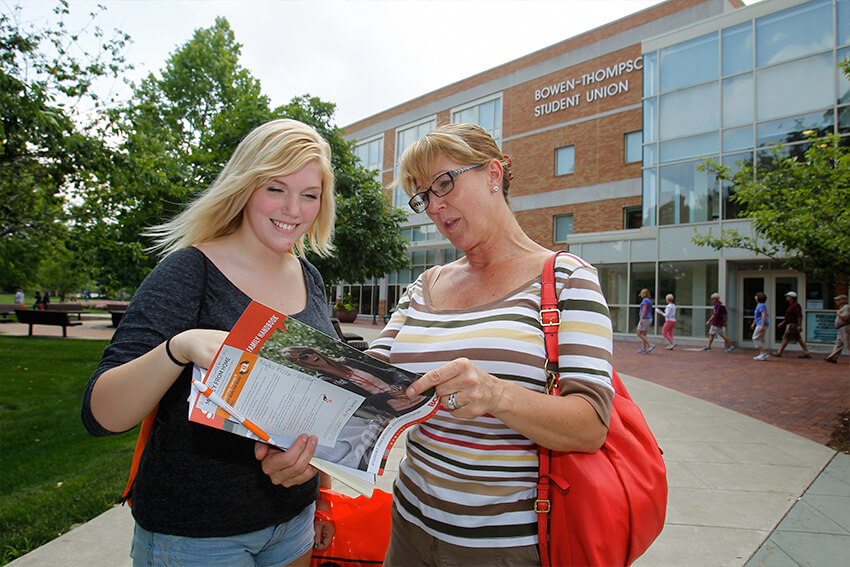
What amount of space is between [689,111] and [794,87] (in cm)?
288

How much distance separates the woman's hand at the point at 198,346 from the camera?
3.62ft

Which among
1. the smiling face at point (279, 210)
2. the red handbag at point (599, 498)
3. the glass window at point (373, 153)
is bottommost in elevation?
the red handbag at point (599, 498)

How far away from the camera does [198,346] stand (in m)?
1.12

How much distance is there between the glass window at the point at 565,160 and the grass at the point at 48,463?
19.5 m

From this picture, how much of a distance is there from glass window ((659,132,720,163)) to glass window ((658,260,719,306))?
3624 mm

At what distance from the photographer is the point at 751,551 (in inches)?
118

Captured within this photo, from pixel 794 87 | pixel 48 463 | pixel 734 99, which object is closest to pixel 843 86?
pixel 794 87

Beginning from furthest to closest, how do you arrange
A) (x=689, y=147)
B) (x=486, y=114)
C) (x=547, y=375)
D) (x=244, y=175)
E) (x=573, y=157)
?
(x=486, y=114) → (x=573, y=157) → (x=689, y=147) → (x=244, y=175) → (x=547, y=375)

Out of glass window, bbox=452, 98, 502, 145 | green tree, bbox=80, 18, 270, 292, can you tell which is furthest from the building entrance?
green tree, bbox=80, 18, 270, 292

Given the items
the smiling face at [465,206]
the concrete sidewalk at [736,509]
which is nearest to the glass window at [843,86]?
the concrete sidewalk at [736,509]

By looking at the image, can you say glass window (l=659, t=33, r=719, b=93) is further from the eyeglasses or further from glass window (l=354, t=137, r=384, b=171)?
the eyeglasses

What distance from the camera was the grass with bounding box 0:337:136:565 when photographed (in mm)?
3324

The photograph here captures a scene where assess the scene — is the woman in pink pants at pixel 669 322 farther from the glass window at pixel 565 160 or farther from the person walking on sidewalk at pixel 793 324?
the glass window at pixel 565 160

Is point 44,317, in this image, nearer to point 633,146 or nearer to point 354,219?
point 354,219
